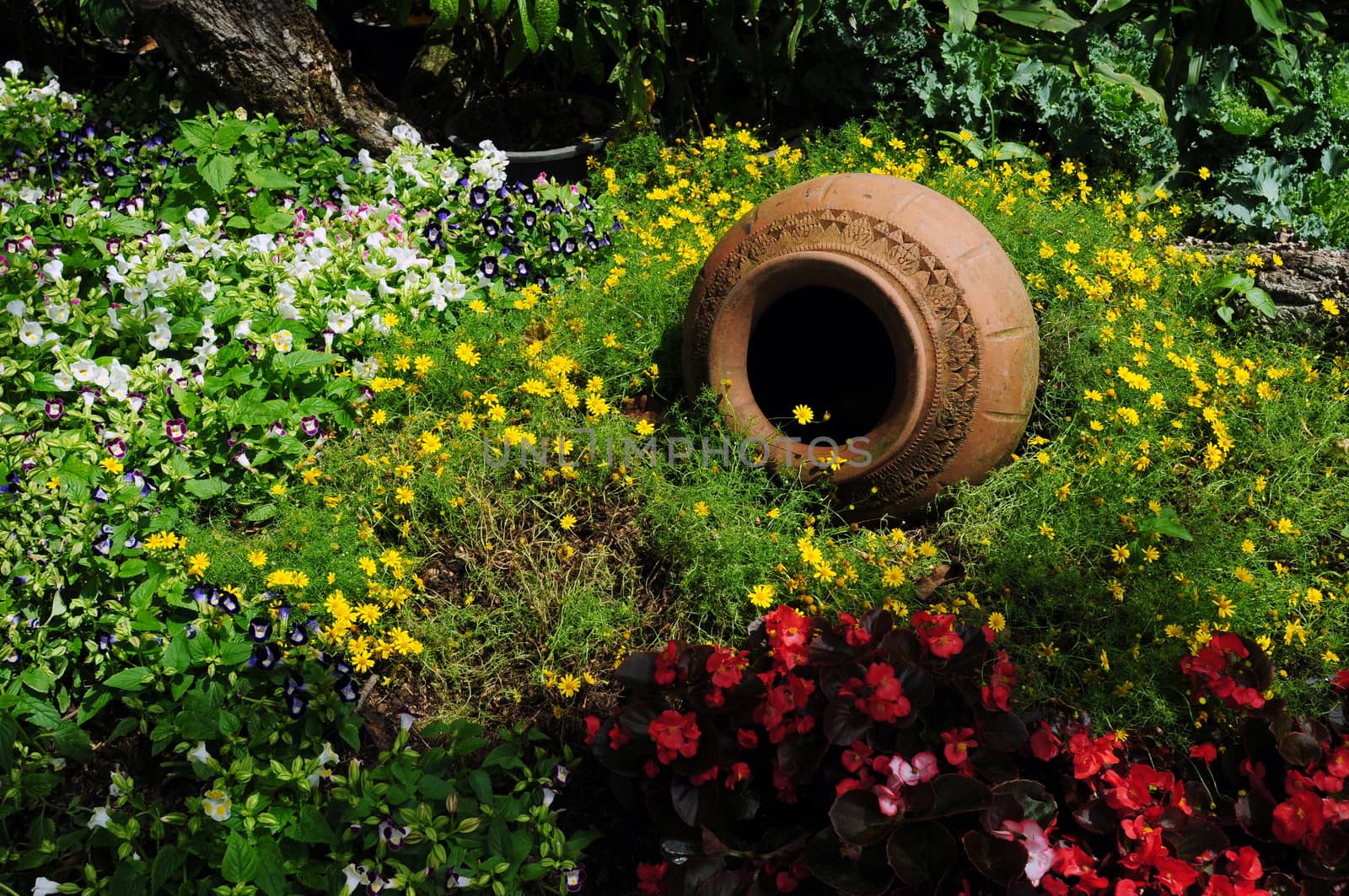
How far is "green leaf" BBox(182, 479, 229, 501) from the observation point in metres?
2.76

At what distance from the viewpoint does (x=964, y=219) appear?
2.80m

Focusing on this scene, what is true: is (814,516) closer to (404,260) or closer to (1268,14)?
(404,260)

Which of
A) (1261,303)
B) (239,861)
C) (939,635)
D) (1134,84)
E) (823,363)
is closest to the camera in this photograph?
(239,861)

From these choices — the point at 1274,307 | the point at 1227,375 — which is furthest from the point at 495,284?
the point at 1274,307

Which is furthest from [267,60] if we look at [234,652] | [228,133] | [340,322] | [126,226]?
[234,652]

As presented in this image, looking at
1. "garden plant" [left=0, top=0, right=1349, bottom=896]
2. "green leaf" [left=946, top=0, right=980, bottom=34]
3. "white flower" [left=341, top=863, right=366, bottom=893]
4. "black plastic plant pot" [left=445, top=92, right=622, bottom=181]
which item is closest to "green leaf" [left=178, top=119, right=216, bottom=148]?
"garden plant" [left=0, top=0, right=1349, bottom=896]

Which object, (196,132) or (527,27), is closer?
(196,132)

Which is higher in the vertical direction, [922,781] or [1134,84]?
[1134,84]

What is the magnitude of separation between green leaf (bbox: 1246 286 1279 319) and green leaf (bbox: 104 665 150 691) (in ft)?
11.9

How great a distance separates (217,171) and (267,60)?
0.76 meters

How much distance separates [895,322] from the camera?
269 cm

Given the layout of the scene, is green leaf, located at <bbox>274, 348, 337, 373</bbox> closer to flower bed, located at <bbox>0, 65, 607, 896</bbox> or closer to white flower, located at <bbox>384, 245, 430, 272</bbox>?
flower bed, located at <bbox>0, 65, 607, 896</bbox>

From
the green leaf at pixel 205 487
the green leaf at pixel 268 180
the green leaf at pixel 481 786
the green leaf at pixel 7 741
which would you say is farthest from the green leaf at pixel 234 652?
the green leaf at pixel 268 180

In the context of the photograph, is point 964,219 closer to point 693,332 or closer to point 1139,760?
point 693,332
